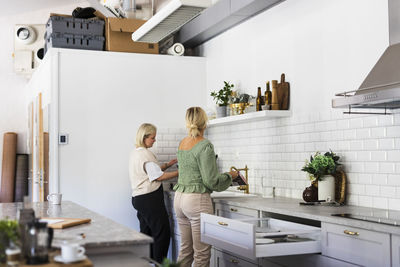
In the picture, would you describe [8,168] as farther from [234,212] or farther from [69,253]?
[69,253]

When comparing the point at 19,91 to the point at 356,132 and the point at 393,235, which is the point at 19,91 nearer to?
the point at 356,132

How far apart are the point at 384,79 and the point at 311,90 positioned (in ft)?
3.96

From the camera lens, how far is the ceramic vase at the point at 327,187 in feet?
14.2

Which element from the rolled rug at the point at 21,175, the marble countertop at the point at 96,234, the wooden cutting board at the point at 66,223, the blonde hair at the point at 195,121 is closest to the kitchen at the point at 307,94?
the blonde hair at the point at 195,121

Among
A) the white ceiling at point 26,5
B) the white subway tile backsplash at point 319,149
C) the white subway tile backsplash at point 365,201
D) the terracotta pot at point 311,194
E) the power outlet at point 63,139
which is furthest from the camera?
the white ceiling at point 26,5

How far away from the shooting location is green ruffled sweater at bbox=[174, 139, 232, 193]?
15.3 feet

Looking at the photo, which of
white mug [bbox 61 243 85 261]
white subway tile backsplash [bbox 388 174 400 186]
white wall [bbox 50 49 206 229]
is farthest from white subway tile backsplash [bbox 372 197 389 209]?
white wall [bbox 50 49 206 229]

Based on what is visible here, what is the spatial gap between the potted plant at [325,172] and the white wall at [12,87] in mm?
6446

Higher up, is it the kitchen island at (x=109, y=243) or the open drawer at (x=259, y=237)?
the kitchen island at (x=109, y=243)

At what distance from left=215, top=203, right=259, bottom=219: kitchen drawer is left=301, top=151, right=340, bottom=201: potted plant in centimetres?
54

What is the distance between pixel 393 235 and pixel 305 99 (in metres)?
2.04

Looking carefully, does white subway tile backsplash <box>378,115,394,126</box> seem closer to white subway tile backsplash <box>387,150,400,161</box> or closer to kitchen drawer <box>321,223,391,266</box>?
white subway tile backsplash <box>387,150,400,161</box>

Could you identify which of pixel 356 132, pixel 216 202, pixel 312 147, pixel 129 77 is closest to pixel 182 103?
pixel 129 77

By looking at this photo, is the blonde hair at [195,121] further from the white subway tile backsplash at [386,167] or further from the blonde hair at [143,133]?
the white subway tile backsplash at [386,167]
